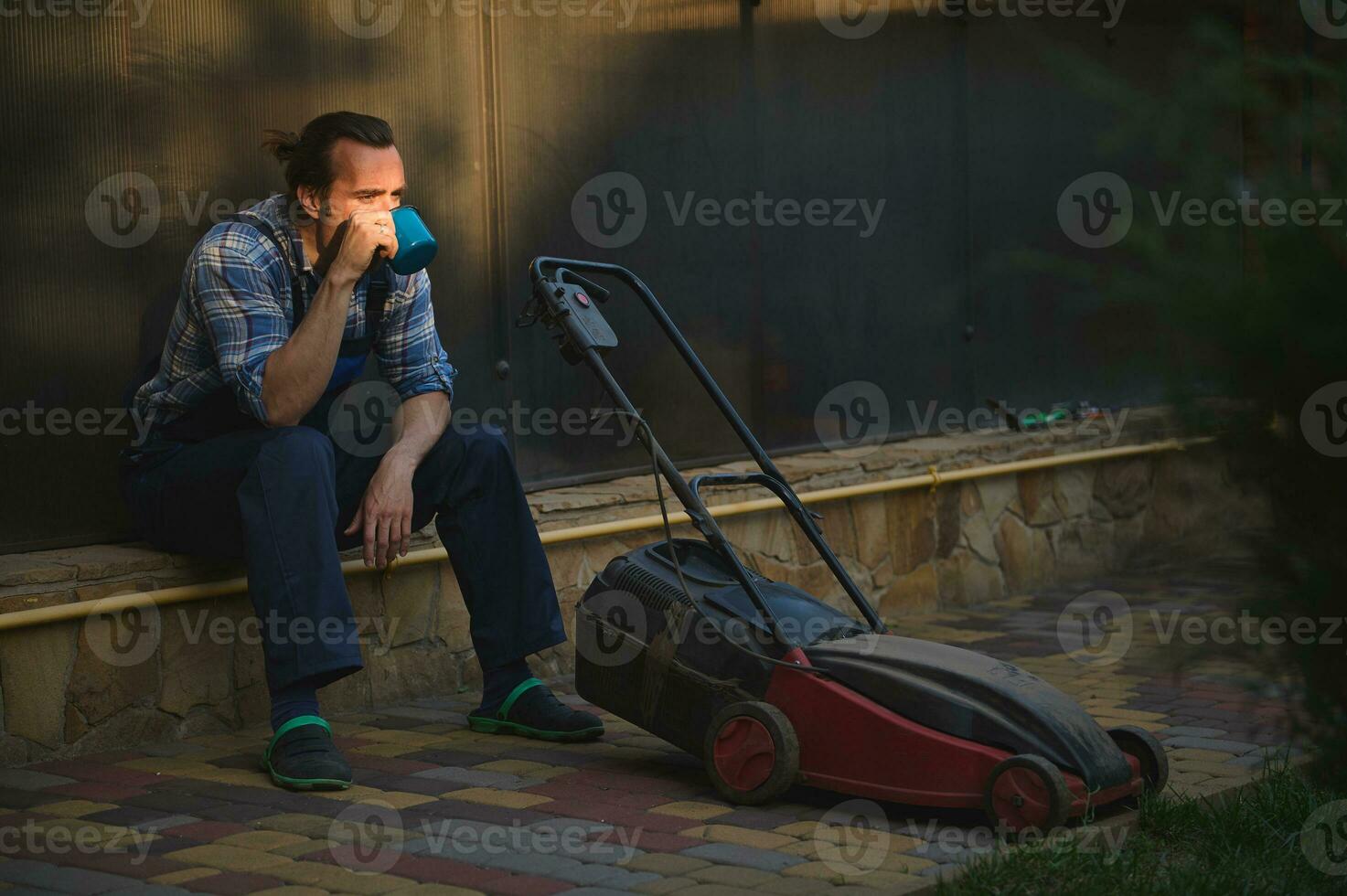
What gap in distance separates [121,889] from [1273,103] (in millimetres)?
2337

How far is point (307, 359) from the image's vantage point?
13.1 feet

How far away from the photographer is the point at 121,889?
3.04 metres

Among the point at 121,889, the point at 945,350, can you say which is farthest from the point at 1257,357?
the point at 945,350

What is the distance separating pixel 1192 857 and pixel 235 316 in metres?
2.49

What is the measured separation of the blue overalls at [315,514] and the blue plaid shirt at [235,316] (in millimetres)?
38

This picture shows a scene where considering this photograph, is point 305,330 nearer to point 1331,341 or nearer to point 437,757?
point 437,757
